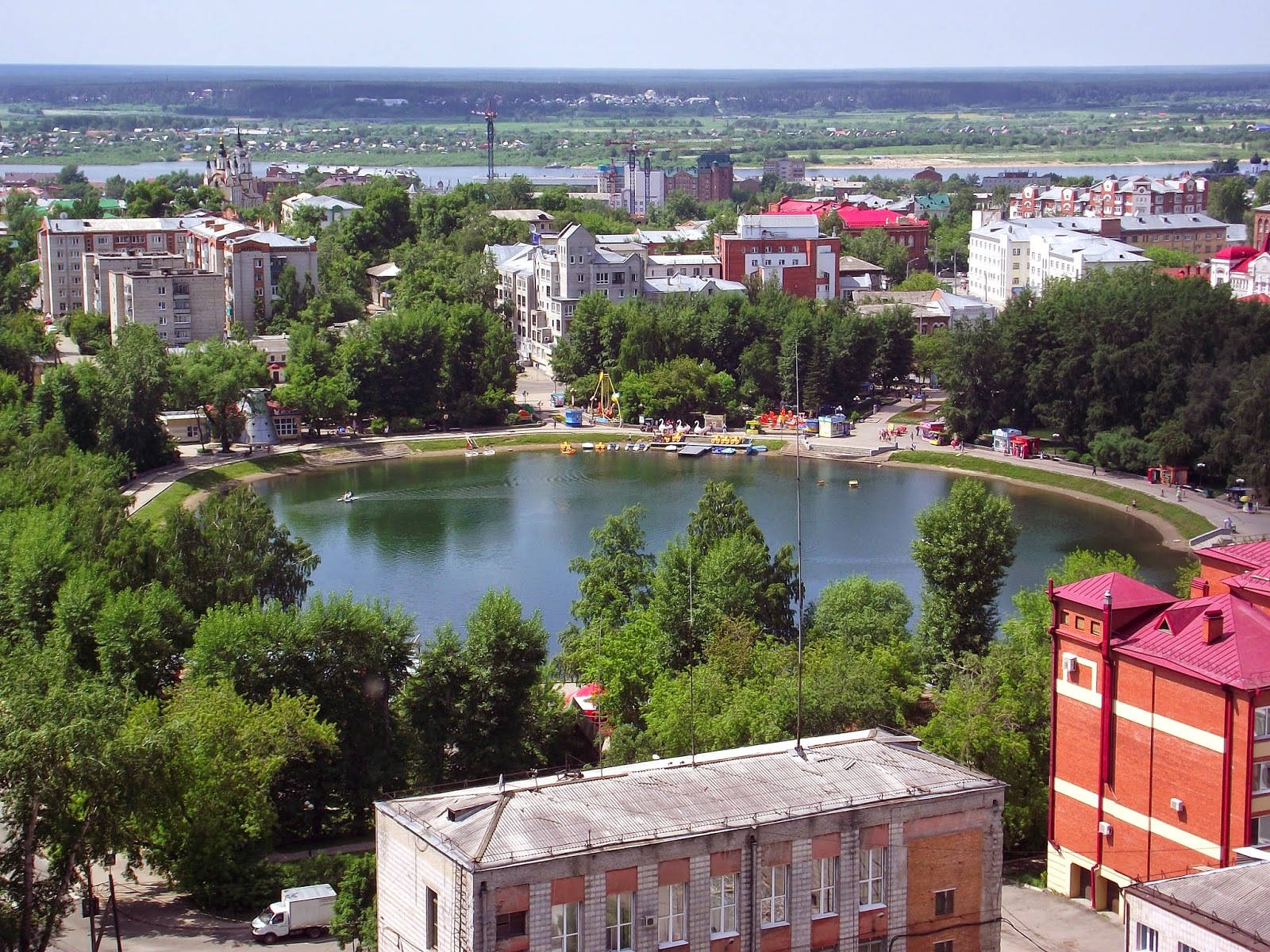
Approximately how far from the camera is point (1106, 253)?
40281 mm

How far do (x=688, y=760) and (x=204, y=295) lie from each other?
29.5 metres

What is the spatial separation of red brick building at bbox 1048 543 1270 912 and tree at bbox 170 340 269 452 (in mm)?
20629

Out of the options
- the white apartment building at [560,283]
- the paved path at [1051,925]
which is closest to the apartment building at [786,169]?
the white apartment building at [560,283]

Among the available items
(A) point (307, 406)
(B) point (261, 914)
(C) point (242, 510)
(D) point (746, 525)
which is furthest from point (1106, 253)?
(B) point (261, 914)

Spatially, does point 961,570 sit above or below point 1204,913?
below

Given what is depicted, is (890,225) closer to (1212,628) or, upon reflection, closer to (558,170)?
(1212,628)

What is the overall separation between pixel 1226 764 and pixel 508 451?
21.8 meters

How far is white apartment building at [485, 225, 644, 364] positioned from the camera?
36531 mm

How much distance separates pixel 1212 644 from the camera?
986cm

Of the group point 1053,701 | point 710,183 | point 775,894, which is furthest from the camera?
point 710,183

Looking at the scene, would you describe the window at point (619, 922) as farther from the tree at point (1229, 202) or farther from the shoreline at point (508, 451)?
the tree at point (1229, 202)

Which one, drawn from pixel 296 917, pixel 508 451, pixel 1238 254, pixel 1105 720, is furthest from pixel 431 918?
pixel 1238 254

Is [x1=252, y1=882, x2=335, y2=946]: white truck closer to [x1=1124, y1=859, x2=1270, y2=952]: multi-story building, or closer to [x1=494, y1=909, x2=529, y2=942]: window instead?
[x1=494, y1=909, x2=529, y2=942]: window

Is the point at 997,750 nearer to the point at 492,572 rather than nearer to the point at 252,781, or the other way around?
the point at 252,781
